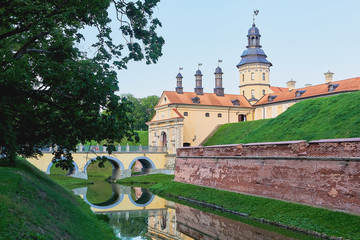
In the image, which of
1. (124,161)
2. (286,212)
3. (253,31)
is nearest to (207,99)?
(253,31)

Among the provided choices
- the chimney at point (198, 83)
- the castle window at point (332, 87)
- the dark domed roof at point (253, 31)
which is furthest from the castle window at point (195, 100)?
the castle window at point (332, 87)

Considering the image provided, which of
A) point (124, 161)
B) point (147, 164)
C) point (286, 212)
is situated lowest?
point (286, 212)

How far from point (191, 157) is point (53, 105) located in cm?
2119

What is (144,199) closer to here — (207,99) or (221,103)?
(207,99)

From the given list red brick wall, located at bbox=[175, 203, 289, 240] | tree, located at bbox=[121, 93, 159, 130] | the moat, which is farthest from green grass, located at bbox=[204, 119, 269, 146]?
tree, located at bbox=[121, 93, 159, 130]

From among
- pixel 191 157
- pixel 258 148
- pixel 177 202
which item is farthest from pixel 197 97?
pixel 258 148

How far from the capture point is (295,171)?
1856 centimetres

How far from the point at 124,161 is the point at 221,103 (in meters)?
14.3

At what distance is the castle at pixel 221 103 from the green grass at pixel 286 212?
62.2 feet

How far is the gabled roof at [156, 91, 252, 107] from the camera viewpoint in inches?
1850

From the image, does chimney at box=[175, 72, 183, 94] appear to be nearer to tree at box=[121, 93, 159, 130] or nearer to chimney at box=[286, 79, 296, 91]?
chimney at box=[286, 79, 296, 91]

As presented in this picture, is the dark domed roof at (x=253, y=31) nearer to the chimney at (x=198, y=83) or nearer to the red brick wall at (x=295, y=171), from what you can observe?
the chimney at (x=198, y=83)

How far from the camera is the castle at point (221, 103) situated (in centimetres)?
4562

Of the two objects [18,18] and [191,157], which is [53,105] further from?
[191,157]
